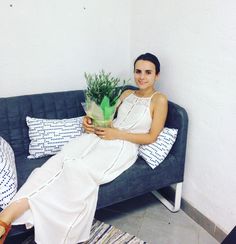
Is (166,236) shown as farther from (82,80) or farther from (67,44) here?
(67,44)

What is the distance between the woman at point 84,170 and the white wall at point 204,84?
0.64 ft

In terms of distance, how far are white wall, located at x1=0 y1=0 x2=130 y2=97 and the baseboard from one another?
1.19m

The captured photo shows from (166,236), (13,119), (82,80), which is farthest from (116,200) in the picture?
(82,80)

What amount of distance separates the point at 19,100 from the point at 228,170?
5.09 feet

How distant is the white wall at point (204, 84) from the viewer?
1.56 m

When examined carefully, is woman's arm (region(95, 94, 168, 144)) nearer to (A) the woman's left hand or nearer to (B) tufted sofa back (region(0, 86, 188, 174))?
(A) the woman's left hand

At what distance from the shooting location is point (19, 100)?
2.03 metres

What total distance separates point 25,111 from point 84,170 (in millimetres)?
755

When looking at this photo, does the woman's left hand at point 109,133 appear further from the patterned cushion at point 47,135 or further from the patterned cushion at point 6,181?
the patterned cushion at point 6,181

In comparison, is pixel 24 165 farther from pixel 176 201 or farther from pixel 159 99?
pixel 176 201

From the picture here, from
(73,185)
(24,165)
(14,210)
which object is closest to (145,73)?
(73,185)

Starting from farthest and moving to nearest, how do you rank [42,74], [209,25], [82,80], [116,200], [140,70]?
1. [82,80]
2. [42,74]
3. [140,70]
4. [116,200]
5. [209,25]

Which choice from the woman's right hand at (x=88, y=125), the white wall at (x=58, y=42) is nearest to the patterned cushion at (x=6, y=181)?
the woman's right hand at (x=88, y=125)

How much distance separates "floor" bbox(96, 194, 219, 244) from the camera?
1.82 metres
